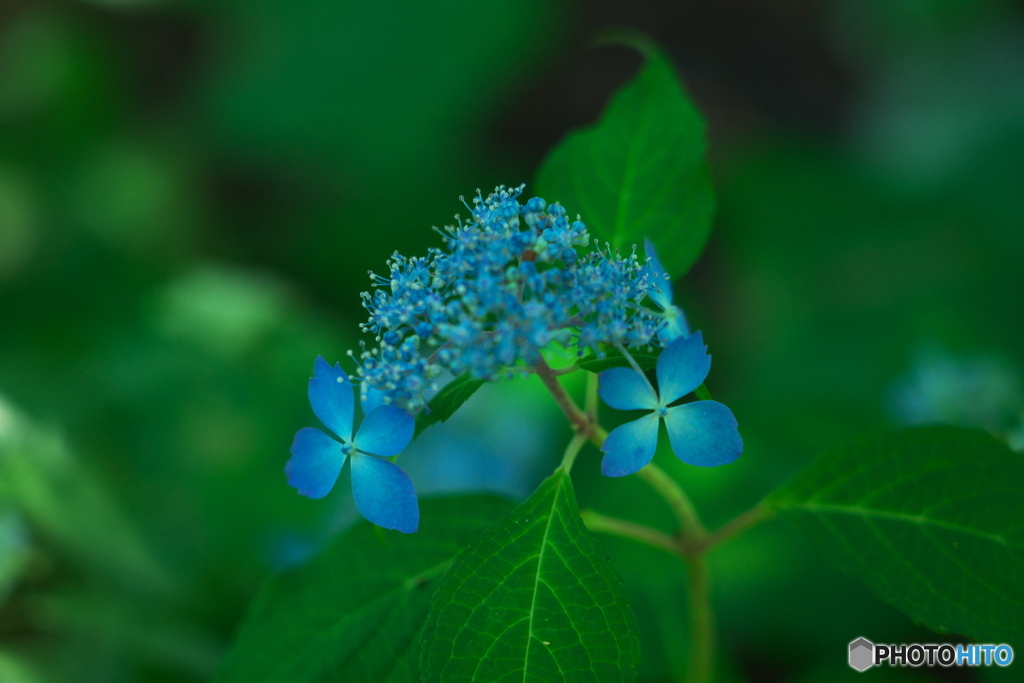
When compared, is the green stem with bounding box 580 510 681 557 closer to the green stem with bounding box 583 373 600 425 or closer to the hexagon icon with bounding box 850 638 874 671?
the green stem with bounding box 583 373 600 425

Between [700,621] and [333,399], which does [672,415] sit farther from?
[700,621]

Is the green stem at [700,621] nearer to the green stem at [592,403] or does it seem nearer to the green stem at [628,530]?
the green stem at [628,530]

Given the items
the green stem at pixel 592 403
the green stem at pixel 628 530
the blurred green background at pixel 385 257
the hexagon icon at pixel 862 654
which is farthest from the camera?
the blurred green background at pixel 385 257

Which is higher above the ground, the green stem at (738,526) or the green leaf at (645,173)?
the green leaf at (645,173)

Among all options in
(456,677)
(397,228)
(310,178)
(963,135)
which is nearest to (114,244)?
(310,178)

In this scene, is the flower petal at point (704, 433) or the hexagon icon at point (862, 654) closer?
the flower petal at point (704, 433)

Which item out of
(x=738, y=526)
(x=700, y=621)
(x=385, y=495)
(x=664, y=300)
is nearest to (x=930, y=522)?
(x=738, y=526)

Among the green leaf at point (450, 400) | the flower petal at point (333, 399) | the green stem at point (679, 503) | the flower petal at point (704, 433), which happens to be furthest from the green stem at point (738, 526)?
the flower petal at point (333, 399)
